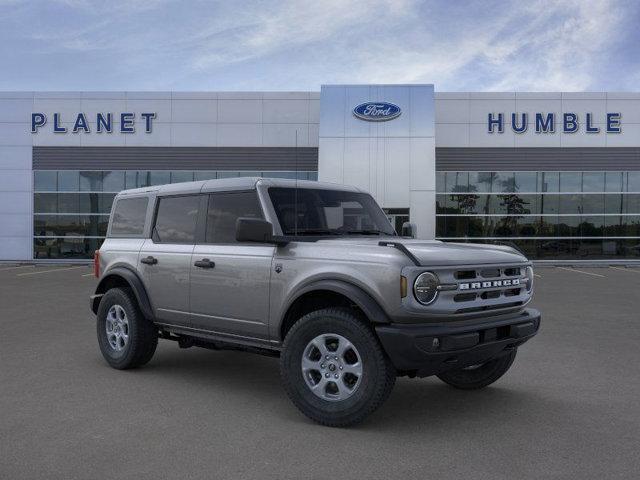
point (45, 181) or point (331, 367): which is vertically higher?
point (45, 181)

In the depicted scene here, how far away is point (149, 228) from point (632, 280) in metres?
17.6

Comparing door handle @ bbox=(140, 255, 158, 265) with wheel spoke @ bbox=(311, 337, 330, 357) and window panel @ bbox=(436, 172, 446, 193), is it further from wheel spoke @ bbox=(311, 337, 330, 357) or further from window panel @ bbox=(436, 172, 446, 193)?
window panel @ bbox=(436, 172, 446, 193)

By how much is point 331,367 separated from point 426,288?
37.7 inches

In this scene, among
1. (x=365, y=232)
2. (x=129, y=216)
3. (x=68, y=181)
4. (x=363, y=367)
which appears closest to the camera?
(x=363, y=367)

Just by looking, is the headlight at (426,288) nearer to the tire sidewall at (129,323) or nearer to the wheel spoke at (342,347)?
the wheel spoke at (342,347)

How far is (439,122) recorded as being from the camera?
2806cm

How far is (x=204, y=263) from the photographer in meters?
5.61

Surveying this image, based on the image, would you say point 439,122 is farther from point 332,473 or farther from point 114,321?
point 332,473

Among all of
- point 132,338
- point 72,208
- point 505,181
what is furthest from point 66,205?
point 132,338

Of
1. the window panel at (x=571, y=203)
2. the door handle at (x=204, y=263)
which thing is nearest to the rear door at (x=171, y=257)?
the door handle at (x=204, y=263)

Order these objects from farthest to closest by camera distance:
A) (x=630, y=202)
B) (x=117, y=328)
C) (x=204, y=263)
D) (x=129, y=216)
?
(x=630, y=202), (x=129, y=216), (x=117, y=328), (x=204, y=263)

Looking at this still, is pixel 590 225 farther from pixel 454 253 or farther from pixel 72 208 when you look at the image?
pixel 454 253

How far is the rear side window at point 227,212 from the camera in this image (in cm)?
552

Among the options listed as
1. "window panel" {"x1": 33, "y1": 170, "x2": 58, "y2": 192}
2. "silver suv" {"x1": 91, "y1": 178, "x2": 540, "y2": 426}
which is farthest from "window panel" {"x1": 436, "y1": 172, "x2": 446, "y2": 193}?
"silver suv" {"x1": 91, "y1": 178, "x2": 540, "y2": 426}
